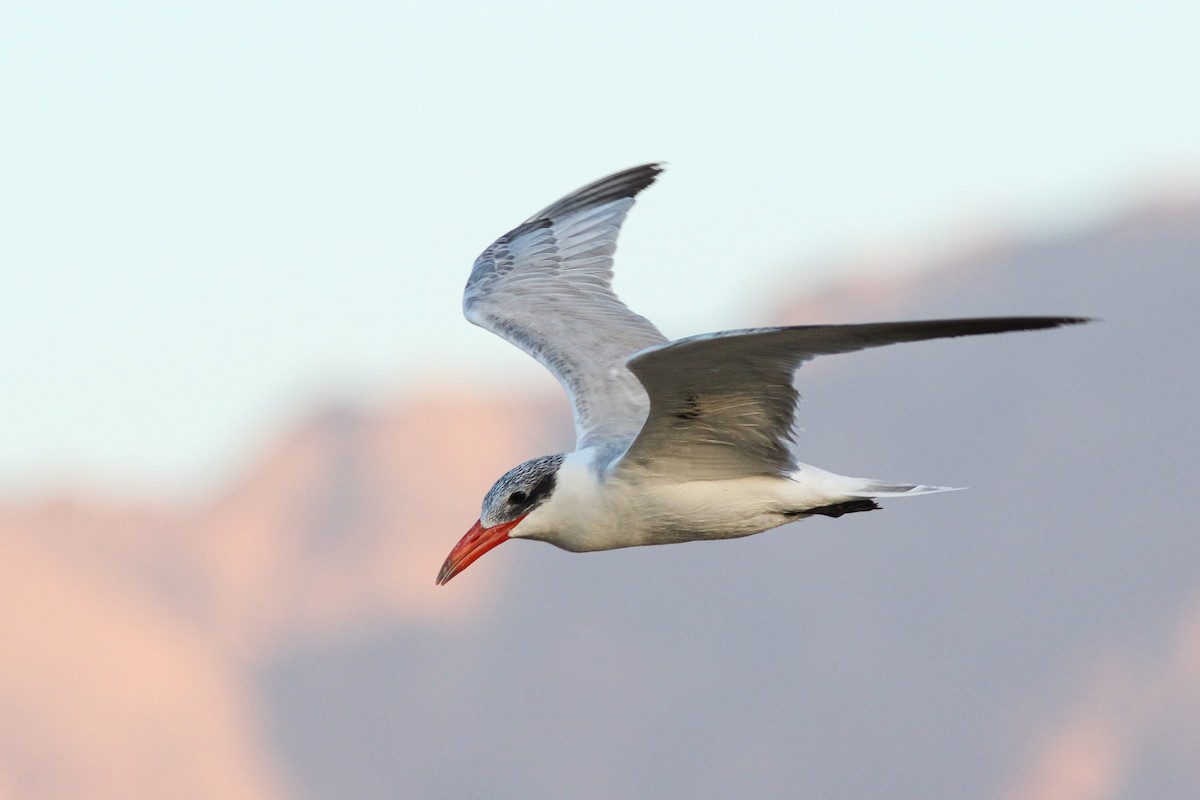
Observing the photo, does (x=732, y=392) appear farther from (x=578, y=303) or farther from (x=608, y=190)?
(x=608, y=190)

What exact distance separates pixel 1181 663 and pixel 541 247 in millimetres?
50916

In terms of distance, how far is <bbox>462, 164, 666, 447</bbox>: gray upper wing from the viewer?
11.0 meters

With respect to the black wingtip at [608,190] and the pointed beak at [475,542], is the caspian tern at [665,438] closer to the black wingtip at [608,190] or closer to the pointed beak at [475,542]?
the pointed beak at [475,542]

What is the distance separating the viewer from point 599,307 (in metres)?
12.3

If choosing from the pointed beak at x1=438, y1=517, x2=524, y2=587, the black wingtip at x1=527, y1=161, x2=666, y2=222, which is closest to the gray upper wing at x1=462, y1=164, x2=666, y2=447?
the black wingtip at x1=527, y1=161, x2=666, y2=222

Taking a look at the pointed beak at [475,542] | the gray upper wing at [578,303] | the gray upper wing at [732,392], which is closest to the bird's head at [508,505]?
the pointed beak at [475,542]

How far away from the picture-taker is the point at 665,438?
9320mm

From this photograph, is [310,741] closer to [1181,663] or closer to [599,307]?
[1181,663]

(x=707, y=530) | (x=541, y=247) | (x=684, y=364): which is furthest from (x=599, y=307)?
(x=684, y=364)

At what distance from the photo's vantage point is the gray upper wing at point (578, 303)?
10992 millimetres

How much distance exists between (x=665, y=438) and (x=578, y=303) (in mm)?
3156

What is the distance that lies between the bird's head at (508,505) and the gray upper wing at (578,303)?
29.3 inches

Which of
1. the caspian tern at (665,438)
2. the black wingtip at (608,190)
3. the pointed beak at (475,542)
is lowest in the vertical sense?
the pointed beak at (475,542)

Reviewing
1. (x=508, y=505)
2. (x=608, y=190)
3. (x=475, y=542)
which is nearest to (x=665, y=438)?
(x=508, y=505)
